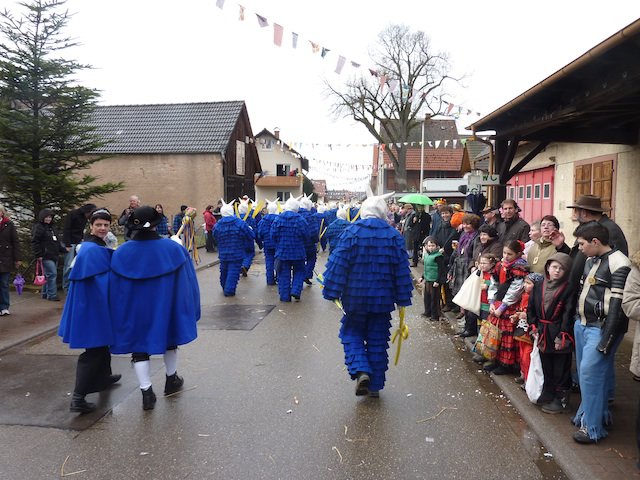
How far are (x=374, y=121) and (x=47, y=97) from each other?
2854cm

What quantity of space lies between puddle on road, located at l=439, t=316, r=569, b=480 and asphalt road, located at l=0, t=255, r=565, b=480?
0.01 m

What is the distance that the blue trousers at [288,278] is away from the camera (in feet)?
31.3

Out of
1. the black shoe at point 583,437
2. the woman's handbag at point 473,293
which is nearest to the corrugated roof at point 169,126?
the woman's handbag at point 473,293

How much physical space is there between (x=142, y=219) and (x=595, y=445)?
3935 mm

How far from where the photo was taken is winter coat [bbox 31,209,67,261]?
8672mm

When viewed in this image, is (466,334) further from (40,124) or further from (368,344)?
(40,124)

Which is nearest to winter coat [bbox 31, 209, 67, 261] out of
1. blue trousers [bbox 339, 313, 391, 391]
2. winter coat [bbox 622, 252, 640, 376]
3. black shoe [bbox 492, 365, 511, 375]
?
blue trousers [bbox 339, 313, 391, 391]

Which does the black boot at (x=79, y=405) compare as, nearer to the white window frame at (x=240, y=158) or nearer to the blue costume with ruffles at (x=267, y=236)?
the blue costume with ruffles at (x=267, y=236)

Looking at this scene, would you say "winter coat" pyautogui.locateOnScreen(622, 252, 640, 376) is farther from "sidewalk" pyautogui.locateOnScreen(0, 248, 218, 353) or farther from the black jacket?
the black jacket

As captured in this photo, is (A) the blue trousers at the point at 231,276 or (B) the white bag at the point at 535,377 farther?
(A) the blue trousers at the point at 231,276

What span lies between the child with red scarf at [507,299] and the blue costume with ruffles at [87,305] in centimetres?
366

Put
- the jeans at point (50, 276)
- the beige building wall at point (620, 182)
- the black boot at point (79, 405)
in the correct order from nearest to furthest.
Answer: the black boot at point (79, 405), the beige building wall at point (620, 182), the jeans at point (50, 276)

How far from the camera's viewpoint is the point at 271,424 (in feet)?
13.6

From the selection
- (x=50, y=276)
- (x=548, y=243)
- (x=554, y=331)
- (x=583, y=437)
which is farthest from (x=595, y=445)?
(x=50, y=276)
